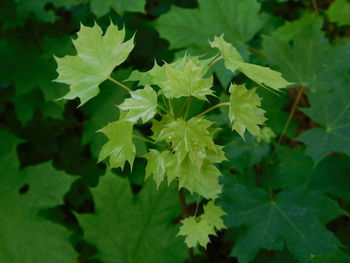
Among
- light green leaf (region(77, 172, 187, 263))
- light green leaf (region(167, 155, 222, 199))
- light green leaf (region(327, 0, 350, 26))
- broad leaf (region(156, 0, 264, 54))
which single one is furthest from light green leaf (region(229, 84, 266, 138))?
light green leaf (region(327, 0, 350, 26))

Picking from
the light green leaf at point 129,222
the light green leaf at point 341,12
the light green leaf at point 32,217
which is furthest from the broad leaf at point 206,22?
the light green leaf at point 32,217

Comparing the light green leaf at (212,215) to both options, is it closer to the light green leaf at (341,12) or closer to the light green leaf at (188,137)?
the light green leaf at (188,137)

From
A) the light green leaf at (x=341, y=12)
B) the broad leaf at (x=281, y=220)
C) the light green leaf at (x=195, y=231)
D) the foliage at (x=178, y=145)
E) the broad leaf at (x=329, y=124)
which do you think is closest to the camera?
the foliage at (x=178, y=145)

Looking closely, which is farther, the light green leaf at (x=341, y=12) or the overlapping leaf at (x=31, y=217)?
the light green leaf at (x=341, y=12)

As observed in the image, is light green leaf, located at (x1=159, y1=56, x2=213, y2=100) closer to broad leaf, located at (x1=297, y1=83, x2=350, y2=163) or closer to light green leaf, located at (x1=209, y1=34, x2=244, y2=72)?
light green leaf, located at (x1=209, y1=34, x2=244, y2=72)

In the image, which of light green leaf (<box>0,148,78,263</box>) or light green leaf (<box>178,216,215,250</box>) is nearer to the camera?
light green leaf (<box>178,216,215,250</box>)

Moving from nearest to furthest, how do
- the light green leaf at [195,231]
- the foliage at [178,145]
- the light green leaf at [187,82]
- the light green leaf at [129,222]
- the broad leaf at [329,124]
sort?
the light green leaf at [187,82], the foliage at [178,145], the light green leaf at [195,231], the broad leaf at [329,124], the light green leaf at [129,222]

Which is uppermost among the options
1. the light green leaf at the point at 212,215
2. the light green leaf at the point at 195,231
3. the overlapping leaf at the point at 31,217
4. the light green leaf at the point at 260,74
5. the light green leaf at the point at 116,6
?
the light green leaf at the point at 260,74
